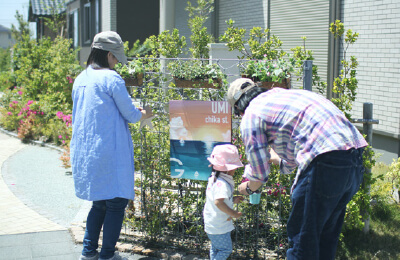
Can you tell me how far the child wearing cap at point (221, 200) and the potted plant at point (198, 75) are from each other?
0.71m

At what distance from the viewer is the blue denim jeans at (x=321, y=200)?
2885 mm

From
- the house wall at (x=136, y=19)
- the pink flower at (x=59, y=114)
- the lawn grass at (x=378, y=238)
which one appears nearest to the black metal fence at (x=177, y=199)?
the lawn grass at (x=378, y=238)

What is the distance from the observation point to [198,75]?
14.8 ft

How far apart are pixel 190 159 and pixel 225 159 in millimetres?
617

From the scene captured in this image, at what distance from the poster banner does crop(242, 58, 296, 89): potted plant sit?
0.36 metres

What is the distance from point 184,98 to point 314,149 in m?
2.06

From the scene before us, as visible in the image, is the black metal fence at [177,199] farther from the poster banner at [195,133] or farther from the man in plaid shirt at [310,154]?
the man in plaid shirt at [310,154]

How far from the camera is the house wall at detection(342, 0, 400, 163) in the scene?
781 centimetres

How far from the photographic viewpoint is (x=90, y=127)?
407 centimetres

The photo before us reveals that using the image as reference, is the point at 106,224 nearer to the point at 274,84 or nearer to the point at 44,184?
the point at 274,84

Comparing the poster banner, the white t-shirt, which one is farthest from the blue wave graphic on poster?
the white t-shirt

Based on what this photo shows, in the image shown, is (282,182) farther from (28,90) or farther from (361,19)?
(28,90)

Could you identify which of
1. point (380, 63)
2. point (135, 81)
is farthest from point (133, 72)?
point (380, 63)

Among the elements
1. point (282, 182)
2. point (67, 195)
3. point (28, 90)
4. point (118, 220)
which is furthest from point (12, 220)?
point (28, 90)
